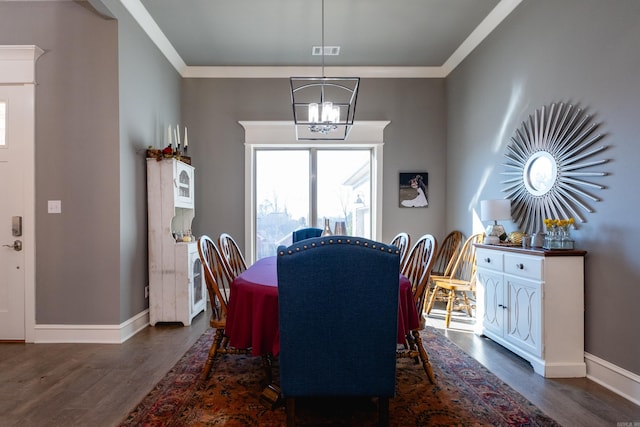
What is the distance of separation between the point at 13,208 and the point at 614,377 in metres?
4.83

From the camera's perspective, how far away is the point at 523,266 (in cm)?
253

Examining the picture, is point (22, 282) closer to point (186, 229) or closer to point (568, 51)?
point (186, 229)

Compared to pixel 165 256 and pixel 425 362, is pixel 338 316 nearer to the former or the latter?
pixel 425 362

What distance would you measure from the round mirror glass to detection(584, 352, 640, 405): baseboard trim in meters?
1.26

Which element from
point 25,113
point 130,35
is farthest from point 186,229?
point 130,35

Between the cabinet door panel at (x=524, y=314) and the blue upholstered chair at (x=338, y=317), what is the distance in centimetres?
148

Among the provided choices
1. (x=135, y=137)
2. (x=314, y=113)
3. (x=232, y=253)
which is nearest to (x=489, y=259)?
(x=314, y=113)

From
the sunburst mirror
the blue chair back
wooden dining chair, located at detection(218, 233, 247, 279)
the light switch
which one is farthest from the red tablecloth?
the light switch

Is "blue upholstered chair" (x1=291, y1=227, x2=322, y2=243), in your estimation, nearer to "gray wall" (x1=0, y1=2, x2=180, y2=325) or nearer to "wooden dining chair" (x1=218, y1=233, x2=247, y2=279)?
"wooden dining chair" (x1=218, y1=233, x2=247, y2=279)

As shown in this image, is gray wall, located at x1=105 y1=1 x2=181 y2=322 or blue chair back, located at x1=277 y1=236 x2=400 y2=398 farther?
gray wall, located at x1=105 y1=1 x2=181 y2=322

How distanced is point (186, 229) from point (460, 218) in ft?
11.5

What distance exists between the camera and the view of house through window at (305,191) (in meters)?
4.82

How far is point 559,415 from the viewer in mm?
1866

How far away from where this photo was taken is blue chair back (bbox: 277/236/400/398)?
1.42m
